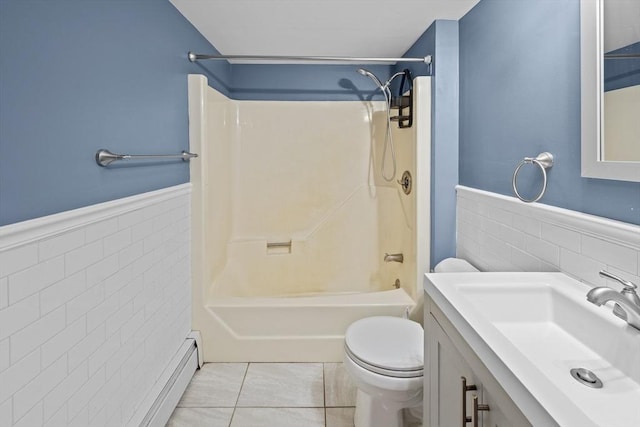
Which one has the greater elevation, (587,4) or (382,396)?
(587,4)

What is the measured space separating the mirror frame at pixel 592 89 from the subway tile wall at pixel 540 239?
0.52 ft

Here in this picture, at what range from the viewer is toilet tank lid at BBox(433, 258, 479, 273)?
209cm

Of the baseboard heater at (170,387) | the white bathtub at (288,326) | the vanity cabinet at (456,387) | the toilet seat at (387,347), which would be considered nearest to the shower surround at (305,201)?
the white bathtub at (288,326)

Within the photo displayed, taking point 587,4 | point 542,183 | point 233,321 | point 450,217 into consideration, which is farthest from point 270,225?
point 587,4

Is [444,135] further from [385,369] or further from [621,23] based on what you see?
[385,369]

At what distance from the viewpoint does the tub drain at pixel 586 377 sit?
3.05ft

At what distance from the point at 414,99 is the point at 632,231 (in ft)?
5.17

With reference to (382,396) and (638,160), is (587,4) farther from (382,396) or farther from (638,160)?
→ (382,396)

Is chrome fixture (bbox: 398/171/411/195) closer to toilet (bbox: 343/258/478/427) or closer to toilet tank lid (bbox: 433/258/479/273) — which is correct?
toilet tank lid (bbox: 433/258/479/273)

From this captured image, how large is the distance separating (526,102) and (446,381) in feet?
3.75

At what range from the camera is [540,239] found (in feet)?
5.05

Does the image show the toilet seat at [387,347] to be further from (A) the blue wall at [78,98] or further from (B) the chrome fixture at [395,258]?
(A) the blue wall at [78,98]

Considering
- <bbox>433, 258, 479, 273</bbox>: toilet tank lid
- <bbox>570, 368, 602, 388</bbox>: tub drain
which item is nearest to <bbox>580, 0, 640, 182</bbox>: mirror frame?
<bbox>570, 368, 602, 388</bbox>: tub drain

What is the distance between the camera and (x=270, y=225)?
3.36 meters
